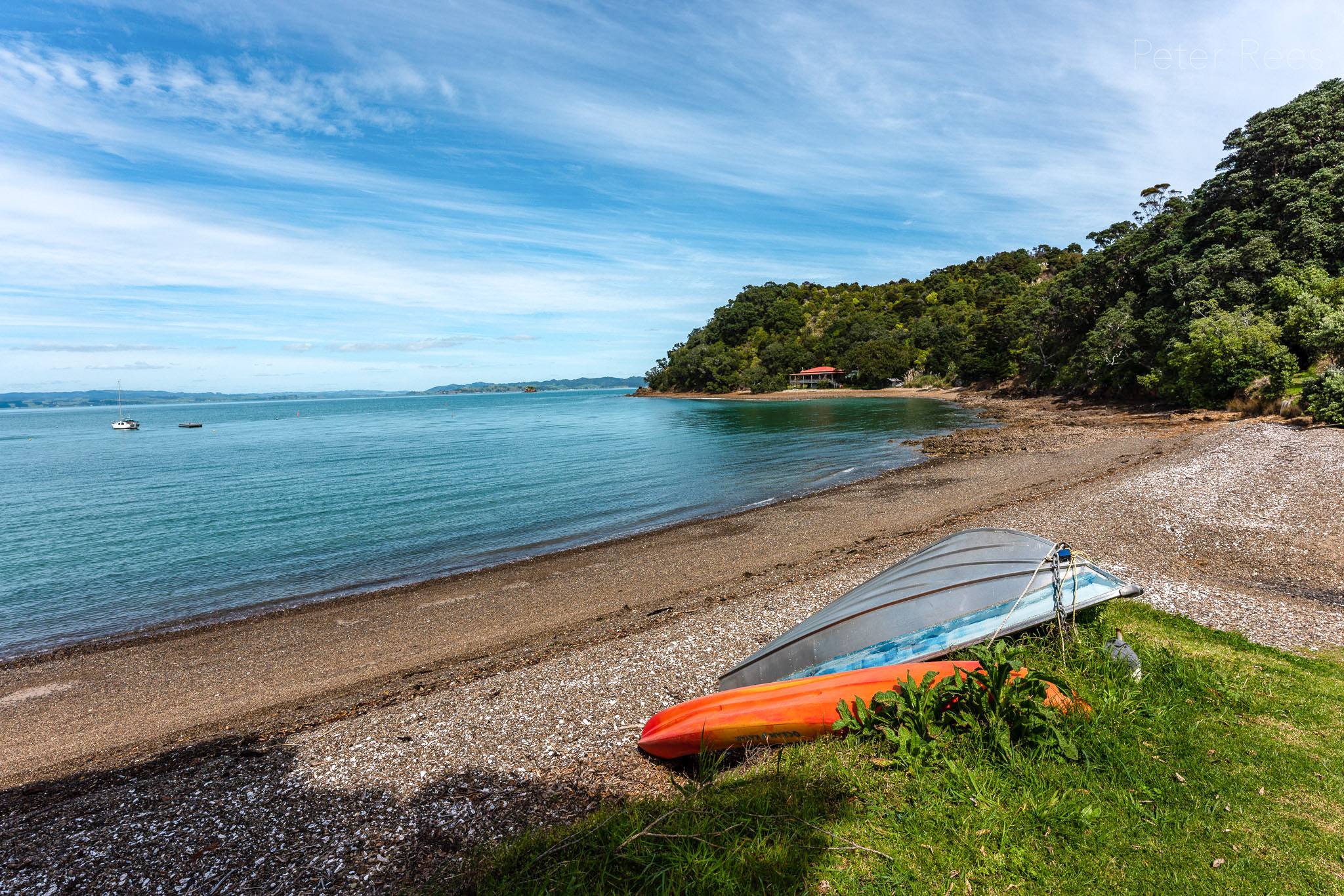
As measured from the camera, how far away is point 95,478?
126 ft

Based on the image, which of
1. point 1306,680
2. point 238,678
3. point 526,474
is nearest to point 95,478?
point 526,474

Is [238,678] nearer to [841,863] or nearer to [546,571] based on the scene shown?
[546,571]

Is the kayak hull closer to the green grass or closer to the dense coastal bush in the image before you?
the green grass

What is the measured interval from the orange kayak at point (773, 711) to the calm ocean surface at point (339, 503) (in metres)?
13.6

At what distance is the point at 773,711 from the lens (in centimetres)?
576

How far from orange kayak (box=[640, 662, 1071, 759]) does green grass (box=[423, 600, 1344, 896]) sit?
306mm

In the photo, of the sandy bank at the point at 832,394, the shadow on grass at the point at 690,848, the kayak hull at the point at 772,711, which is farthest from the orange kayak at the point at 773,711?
the sandy bank at the point at 832,394

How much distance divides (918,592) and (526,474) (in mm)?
30158

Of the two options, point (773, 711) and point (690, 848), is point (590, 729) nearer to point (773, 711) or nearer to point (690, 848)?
point (773, 711)

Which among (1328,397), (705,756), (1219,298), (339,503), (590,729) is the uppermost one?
(1219,298)

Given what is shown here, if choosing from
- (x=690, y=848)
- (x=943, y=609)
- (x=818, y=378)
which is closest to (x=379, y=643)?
(x=690, y=848)

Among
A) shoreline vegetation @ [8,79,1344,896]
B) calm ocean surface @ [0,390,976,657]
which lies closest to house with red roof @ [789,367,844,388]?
calm ocean surface @ [0,390,976,657]

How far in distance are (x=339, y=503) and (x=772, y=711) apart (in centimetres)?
2771

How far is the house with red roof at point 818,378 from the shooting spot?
121 meters
